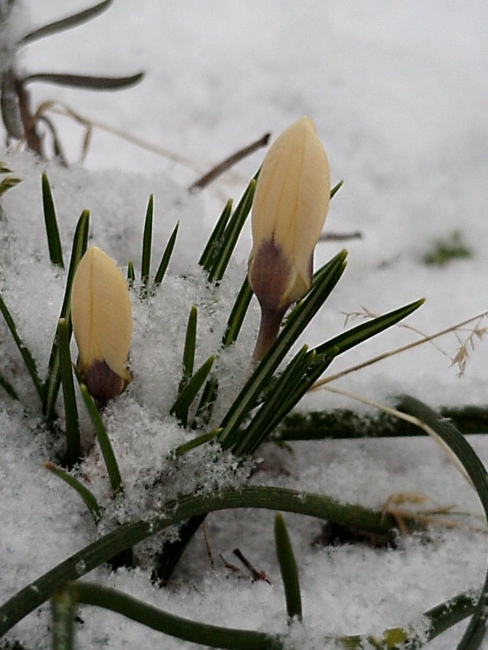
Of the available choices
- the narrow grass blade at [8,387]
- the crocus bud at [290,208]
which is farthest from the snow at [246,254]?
the crocus bud at [290,208]

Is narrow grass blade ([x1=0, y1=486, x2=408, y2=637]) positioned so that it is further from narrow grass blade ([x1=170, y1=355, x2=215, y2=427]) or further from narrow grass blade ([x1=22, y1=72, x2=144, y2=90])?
narrow grass blade ([x1=22, y1=72, x2=144, y2=90])

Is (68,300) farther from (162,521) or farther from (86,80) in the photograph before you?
(86,80)

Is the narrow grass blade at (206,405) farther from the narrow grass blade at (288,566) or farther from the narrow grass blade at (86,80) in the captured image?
the narrow grass blade at (86,80)

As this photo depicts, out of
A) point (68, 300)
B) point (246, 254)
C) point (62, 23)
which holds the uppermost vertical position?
point (62, 23)

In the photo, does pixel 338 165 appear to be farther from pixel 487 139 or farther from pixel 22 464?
pixel 22 464

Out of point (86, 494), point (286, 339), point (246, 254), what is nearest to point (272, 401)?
point (286, 339)

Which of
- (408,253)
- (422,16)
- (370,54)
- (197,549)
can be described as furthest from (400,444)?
(422,16)
